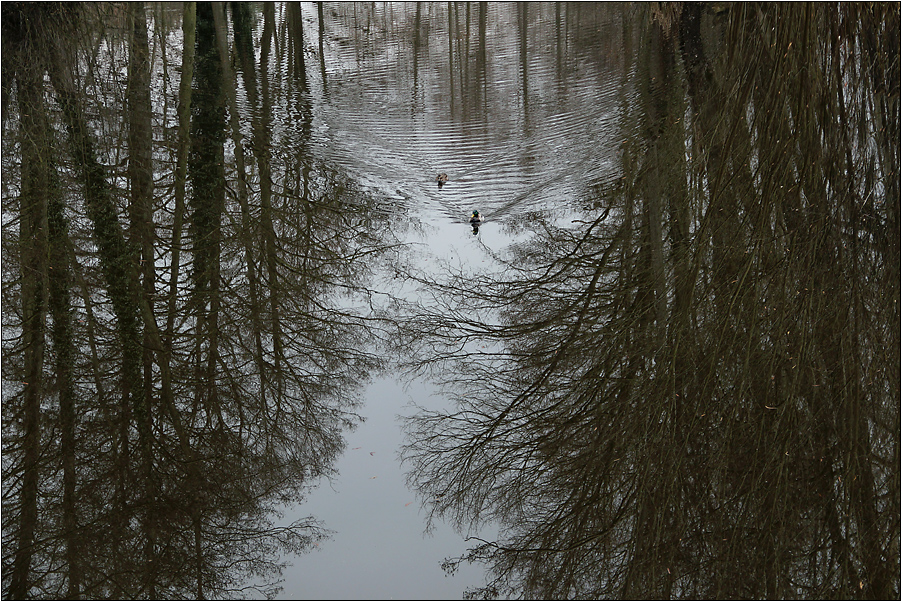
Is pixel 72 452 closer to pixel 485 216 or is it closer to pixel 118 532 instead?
pixel 118 532

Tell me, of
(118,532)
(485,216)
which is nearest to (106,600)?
(118,532)

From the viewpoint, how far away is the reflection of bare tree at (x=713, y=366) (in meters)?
2.50

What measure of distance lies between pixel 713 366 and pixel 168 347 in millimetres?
2410

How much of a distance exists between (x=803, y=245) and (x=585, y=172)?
197 centimetres

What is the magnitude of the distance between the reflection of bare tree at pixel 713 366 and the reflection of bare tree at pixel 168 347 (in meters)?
0.56

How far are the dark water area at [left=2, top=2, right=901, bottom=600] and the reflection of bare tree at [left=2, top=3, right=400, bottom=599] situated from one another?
0.05 ft

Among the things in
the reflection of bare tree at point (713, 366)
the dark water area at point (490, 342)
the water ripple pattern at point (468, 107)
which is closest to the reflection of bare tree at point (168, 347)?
the dark water area at point (490, 342)

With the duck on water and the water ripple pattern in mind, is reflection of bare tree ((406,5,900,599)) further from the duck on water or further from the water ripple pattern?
the water ripple pattern

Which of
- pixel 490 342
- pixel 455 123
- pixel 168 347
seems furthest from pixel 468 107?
pixel 168 347

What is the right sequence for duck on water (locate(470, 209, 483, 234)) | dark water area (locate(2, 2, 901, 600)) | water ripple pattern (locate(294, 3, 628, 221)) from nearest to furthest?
1. dark water area (locate(2, 2, 901, 600))
2. duck on water (locate(470, 209, 483, 234))
3. water ripple pattern (locate(294, 3, 628, 221))

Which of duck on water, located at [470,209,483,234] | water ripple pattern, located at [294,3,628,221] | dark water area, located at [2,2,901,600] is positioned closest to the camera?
dark water area, located at [2,2,901,600]

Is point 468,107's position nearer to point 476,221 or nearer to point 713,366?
point 476,221

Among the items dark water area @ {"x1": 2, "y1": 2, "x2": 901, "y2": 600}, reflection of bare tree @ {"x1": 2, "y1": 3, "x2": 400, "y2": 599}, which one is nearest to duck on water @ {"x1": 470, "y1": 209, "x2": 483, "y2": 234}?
dark water area @ {"x1": 2, "y1": 2, "x2": 901, "y2": 600}

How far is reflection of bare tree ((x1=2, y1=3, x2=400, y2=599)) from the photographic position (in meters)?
2.49
